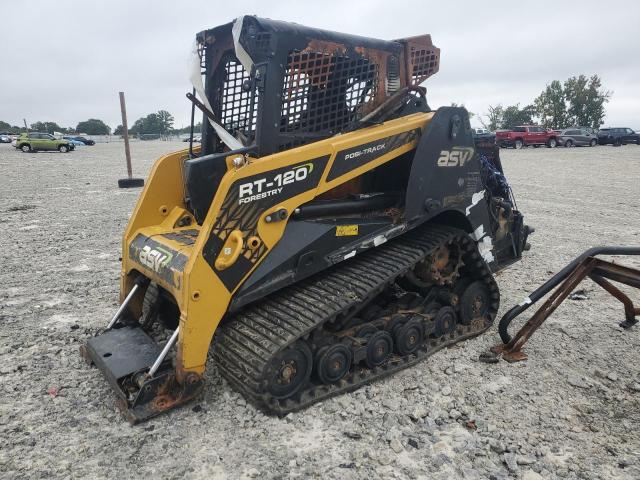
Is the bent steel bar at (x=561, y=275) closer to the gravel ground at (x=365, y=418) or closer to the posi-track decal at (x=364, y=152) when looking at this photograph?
the gravel ground at (x=365, y=418)

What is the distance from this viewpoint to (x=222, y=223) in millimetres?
3027

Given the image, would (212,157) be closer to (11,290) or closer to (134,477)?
(134,477)

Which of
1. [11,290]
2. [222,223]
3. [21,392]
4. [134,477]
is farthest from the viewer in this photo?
[11,290]

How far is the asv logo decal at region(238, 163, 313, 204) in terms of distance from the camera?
3.06 metres

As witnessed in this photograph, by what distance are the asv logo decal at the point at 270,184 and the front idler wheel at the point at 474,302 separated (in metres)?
1.94

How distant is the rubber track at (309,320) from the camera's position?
121 inches

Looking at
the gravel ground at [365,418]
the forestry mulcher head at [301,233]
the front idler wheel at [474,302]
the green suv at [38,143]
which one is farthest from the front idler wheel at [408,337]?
the green suv at [38,143]

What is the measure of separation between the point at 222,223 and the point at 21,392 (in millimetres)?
1916

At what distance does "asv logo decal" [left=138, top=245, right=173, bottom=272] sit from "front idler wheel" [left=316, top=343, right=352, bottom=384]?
48.0 inches

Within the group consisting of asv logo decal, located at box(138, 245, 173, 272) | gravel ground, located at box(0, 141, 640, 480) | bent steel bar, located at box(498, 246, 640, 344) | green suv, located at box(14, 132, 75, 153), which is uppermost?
green suv, located at box(14, 132, 75, 153)

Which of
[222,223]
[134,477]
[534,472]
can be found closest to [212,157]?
[222,223]

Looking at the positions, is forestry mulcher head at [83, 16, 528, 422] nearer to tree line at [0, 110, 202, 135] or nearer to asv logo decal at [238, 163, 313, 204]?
asv logo decal at [238, 163, 313, 204]

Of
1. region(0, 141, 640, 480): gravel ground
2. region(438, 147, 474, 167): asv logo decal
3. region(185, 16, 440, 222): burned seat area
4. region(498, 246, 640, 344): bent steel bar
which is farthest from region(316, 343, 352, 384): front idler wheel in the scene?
region(438, 147, 474, 167): asv logo decal

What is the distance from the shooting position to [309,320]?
317 centimetres
